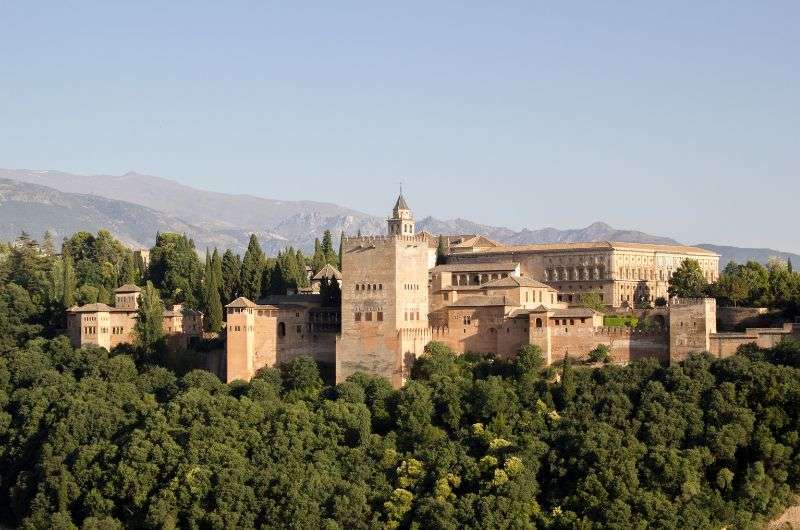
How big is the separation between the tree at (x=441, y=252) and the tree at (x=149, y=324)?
14090mm

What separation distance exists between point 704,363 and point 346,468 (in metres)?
13.1

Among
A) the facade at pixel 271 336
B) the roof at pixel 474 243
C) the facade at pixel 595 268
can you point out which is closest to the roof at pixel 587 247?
the facade at pixel 595 268

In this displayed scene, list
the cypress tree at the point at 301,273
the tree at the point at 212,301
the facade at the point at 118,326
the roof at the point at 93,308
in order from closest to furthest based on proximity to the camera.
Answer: the facade at the point at 118,326 → the roof at the point at 93,308 → the tree at the point at 212,301 → the cypress tree at the point at 301,273

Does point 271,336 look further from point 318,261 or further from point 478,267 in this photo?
point 318,261

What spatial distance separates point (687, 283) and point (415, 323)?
581 inches

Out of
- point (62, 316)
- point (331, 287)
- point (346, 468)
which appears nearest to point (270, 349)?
point (331, 287)

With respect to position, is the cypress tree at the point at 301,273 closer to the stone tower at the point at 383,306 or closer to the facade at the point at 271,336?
the facade at the point at 271,336

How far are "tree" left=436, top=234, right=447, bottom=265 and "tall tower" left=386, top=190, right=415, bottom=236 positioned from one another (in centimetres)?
900

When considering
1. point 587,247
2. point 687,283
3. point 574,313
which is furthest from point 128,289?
point 687,283

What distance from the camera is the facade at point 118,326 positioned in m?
60.0

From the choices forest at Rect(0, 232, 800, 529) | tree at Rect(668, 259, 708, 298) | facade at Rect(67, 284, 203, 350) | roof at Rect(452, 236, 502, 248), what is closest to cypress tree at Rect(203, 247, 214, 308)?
facade at Rect(67, 284, 203, 350)

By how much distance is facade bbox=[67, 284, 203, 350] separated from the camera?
5997 centimetres

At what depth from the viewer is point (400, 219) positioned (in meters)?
56.5

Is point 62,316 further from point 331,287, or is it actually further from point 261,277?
point 331,287
